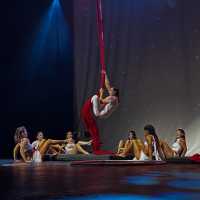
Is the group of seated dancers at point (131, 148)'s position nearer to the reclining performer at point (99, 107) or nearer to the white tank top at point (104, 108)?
the reclining performer at point (99, 107)

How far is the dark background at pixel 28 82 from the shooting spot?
8953 mm

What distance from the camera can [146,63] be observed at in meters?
8.59

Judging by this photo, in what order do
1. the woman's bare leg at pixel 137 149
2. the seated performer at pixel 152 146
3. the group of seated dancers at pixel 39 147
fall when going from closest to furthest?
the seated performer at pixel 152 146, the woman's bare leg at pixel 137 149, the group of seated dancers at pixel 39 147

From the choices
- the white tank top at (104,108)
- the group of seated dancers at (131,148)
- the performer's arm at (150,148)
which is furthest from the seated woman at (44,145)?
the performer's arm at (150,148)

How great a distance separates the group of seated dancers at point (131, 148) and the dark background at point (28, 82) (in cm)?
116

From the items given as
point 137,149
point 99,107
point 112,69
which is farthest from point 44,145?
point 112,69

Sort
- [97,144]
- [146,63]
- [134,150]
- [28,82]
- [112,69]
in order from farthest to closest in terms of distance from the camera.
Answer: [28,82], [112,69], [146,63], [97,144], [134,150]

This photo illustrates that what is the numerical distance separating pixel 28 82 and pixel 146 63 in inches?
99.6

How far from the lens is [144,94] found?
857 centimetres

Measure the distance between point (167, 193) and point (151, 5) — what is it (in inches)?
271

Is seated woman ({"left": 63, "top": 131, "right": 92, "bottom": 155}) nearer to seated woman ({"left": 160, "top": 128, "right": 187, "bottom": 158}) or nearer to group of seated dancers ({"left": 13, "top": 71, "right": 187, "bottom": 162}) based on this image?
group of seated dancers ({"left": 13, "top": 71, "right": 187, "bottom": 162})

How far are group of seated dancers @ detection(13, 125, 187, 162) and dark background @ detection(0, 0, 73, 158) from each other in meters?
1.16

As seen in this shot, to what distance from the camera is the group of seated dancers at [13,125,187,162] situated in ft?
20.6

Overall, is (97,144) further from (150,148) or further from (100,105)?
(150,148)
